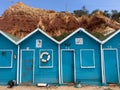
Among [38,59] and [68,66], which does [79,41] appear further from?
[38,59]

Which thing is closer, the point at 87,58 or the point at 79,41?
the point at 87,58

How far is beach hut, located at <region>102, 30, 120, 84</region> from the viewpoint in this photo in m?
18.3

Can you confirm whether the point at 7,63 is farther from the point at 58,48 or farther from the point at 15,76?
the point at 58,48

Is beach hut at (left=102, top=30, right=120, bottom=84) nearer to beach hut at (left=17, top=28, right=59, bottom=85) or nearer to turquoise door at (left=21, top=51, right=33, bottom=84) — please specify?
beach hut at (left=17, top=28, right=59, bottom=85)

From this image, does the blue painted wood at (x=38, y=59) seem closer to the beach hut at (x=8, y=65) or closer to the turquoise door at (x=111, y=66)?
the beach hut at (x=8, y=65)

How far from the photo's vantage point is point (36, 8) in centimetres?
5538

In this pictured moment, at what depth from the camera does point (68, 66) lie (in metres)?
18.5

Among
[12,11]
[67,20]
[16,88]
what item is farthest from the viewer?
[12,11]

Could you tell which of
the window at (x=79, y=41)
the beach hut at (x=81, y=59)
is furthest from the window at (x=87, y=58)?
Answer: the window at (x=79, y=41)

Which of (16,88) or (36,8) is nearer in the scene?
(16,88)

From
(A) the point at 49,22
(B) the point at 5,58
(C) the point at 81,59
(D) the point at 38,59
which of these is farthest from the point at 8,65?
(A) the point at 49,22

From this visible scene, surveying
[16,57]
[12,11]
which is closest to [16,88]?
[16,57]

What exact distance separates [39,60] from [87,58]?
382 cm

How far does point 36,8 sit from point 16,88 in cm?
3999
